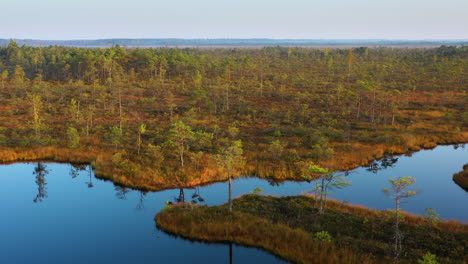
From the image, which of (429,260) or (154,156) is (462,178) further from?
(154,156)

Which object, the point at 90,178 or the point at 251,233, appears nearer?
the point at 251,233

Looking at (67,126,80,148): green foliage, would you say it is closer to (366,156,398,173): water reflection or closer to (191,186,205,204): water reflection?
(191,186,205,204): water reflection

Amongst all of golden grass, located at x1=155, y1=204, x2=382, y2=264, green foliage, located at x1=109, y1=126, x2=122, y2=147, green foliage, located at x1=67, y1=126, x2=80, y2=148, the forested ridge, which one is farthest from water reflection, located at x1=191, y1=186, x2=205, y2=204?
green foliage, located at x1=67, y1=126, x2=80, y2=148

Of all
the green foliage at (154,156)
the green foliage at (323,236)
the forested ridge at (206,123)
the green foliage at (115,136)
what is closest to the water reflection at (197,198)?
the forested ridge at (206,123)

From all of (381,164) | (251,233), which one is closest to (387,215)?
(251,233)

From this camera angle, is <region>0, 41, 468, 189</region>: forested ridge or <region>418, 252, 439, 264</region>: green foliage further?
<region>0, 41, 468, 189</region>: forested ridge

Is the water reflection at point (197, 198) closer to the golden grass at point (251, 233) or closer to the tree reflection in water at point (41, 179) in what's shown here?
the golden grass at point (251, 233)
